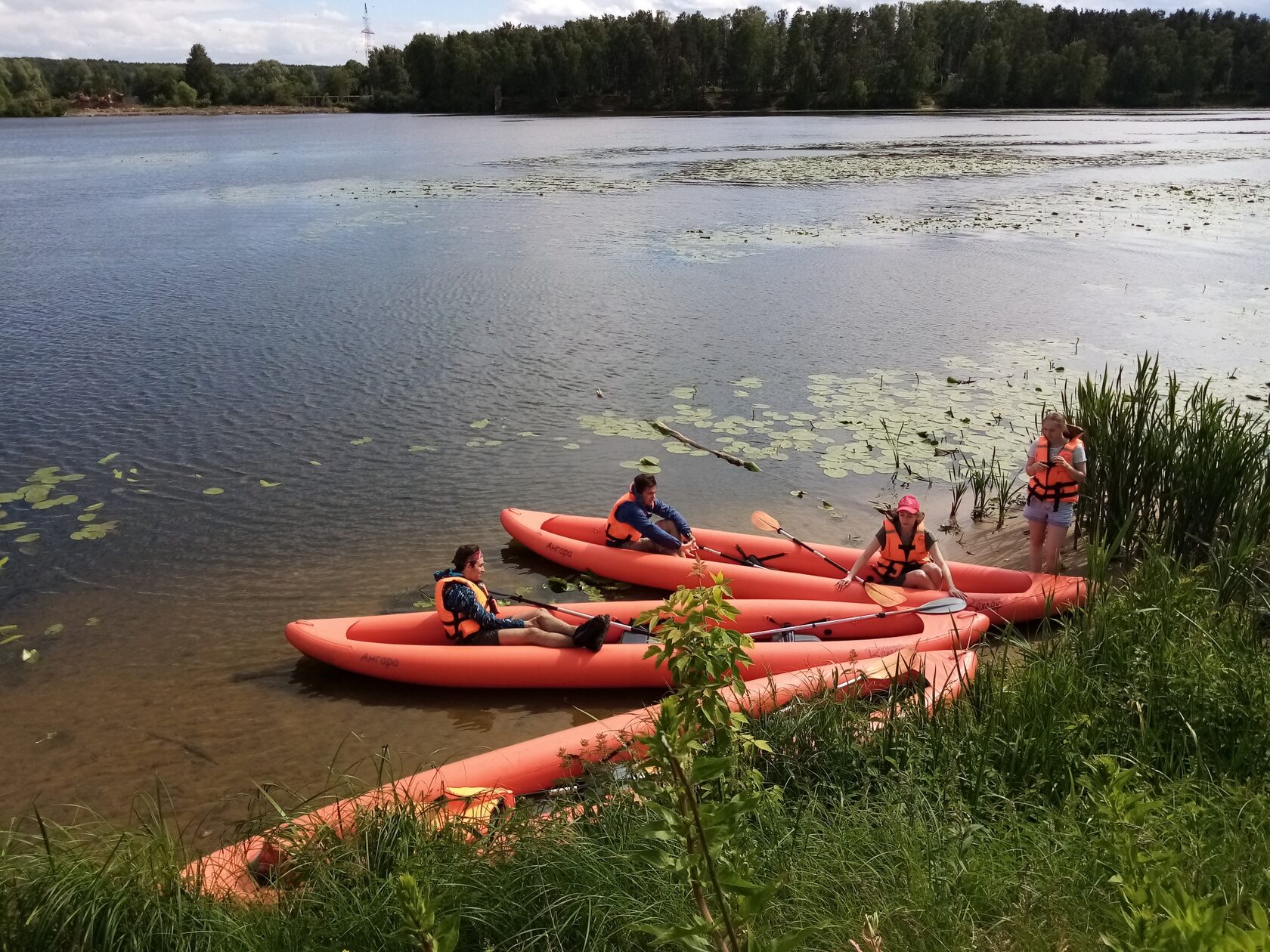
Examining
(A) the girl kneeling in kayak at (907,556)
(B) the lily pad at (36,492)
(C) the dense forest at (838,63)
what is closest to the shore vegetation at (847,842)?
(A) the girl kneeling in kayak at (907,556)

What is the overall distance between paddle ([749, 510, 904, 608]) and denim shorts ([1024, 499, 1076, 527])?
135cm

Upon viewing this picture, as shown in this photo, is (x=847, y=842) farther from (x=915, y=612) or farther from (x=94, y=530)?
(x=94, y=530)

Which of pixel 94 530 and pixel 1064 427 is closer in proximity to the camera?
pixel 1064 427

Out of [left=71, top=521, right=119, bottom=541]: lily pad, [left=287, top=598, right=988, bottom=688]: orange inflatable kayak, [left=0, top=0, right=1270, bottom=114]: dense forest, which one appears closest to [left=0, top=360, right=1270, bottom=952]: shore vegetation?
[left=287, top=598, right=988, bottom=688]: orange inflatable kayak

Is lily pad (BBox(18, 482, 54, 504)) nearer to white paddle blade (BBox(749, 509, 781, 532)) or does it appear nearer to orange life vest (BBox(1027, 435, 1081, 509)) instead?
white paddle blade (BBox(749, 509, 781, 532))

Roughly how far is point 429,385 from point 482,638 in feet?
20.8

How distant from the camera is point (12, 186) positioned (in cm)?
2981

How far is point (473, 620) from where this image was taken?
6.23 m

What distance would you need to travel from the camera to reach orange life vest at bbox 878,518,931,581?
21.7 feet

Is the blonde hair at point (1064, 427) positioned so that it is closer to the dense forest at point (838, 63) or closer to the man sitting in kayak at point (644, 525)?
the man sitting in kayak at point (644, 525)

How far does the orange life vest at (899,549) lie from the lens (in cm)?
662

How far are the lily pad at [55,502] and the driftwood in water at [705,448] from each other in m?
5.80

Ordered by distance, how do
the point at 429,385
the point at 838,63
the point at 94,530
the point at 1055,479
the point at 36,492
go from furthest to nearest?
the point at 838,63
the point at 429,385
the point at 36,492
the point at 94,530
the point at 1055,479

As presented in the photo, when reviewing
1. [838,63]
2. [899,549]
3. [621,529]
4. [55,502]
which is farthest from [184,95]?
[899,549]
